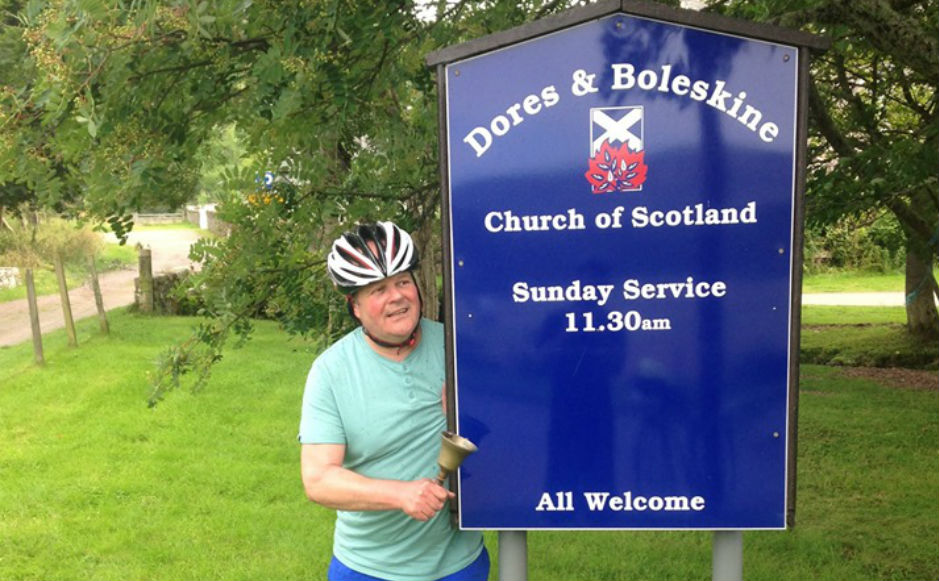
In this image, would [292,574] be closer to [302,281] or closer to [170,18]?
[302,281]

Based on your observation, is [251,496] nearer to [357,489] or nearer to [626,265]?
[357,489]

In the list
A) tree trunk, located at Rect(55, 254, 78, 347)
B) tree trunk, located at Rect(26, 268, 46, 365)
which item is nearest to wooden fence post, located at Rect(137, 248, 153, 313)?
tree trunk, located at Rect(55, 254, 78, 347)

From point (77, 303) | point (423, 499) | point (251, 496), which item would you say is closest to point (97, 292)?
point (77, 303)

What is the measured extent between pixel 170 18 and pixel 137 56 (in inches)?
18.8

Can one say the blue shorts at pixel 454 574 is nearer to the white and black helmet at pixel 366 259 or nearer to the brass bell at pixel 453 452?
the brass bell at pixel 453 452

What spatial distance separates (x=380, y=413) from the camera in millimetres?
2514

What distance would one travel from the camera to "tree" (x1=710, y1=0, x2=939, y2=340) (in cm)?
416

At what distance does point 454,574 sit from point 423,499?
22.1 inches

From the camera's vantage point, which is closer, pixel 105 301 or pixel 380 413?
pixel 380 413

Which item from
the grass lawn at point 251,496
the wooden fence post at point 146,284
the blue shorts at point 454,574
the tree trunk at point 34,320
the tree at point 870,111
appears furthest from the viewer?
the wooden fence post at point 146,284

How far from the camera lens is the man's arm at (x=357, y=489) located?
2258mm

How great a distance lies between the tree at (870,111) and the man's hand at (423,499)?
2327 mm

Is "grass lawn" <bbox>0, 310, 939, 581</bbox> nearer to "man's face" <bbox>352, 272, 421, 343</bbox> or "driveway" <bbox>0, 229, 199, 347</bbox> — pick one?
"man's face" <bbox>352, 272, 421, 343</bbox>

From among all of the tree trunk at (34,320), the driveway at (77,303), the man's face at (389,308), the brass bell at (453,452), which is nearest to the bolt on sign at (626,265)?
the man's face at (389,308)
